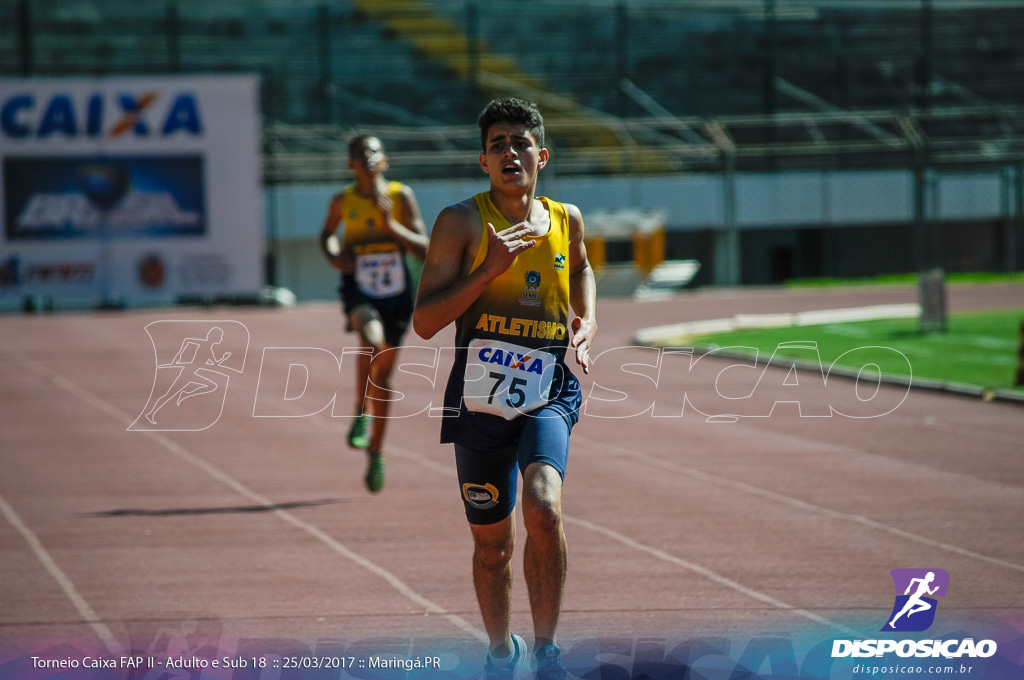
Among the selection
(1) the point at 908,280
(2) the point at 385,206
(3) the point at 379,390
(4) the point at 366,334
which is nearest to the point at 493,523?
(2) the point at 385,206

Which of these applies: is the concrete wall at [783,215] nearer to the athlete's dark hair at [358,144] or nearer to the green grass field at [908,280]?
the green grass field at [908,280]

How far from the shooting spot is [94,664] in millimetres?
5148

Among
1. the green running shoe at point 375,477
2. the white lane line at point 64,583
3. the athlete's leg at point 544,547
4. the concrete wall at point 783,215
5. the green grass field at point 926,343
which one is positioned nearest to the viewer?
the athlete's leg at point 544,547

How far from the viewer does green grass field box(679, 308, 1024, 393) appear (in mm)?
15648

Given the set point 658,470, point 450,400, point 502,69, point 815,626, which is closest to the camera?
point 450,400

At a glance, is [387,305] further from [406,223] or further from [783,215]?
[783,215]

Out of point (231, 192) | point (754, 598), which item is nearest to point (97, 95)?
point (231, 192)

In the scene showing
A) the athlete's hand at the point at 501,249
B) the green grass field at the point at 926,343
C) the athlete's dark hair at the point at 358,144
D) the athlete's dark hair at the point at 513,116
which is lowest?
the green grass field at the point at 926,343

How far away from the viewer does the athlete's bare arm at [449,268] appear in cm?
468

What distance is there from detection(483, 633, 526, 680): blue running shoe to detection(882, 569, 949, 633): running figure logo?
1702 mm

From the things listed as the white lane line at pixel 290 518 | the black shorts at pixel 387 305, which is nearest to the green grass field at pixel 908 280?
the white lane line at pixel 290 518

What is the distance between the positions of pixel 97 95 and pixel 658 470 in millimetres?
25487

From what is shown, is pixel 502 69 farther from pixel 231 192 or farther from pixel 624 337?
pixel 624 337

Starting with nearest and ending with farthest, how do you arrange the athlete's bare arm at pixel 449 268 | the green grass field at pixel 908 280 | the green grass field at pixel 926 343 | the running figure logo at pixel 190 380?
the athlete's bare arm at pixel 449 268 < the running figure logo at pixel 190 380 < the green grass field at pixel 926 343 < the green grass field at pixel 908 280
